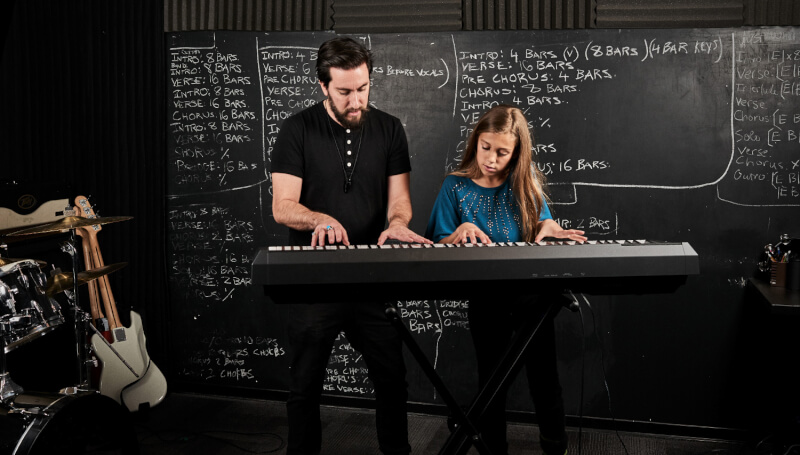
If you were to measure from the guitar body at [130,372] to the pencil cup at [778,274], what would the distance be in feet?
10.0

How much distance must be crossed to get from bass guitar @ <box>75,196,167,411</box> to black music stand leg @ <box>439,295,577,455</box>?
209cm

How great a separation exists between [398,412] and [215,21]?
2575 millimetres

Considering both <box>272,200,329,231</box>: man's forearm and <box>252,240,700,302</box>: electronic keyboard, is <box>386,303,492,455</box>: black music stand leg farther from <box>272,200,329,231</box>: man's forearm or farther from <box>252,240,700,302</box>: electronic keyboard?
<box>272,200,329,231</box>: man's forearm

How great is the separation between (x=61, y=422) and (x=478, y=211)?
67.4 inches

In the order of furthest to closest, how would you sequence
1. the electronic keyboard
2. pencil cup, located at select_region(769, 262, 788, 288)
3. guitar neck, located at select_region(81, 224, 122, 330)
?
guitar neck, located at select_region(81, 224, 122, 330), pencil cup, located at select_region(769, 262, 788, 288), the electronic keyboard

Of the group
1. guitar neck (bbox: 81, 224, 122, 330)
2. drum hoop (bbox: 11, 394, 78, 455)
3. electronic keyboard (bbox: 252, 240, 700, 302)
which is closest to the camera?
electronic keyboard (bbox: 252, 240, 700, 302)

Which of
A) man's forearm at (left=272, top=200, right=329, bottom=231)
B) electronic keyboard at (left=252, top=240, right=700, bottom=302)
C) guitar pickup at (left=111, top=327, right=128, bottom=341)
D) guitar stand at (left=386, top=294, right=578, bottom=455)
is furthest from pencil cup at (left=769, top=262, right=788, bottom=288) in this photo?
guitar pickup at (left=111, top=327, right=128, bottom=341)

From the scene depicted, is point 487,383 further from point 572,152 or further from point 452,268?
point 572,152

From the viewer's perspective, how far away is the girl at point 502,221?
254 centimetres

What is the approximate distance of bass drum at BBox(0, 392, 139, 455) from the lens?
2.55 metres

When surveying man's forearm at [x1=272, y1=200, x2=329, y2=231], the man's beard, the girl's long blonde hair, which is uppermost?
the man's beard

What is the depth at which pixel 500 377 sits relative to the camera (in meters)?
2.23

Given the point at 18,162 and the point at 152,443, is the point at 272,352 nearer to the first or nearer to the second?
the point at 152,443

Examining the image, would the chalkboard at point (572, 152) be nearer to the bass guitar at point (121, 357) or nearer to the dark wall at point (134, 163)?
the dark wall at point (134, 163)
